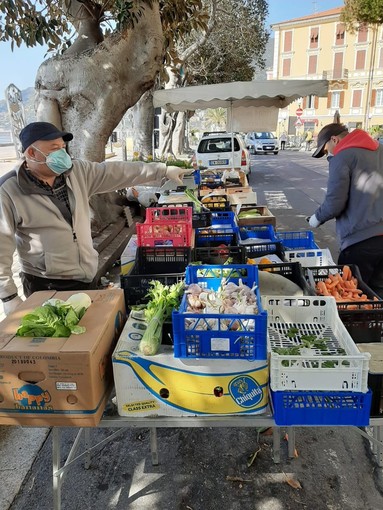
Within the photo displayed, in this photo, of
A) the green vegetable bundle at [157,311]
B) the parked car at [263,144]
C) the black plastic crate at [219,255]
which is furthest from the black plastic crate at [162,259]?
the parked car at [263,144]

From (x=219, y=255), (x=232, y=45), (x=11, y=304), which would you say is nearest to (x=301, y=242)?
(x=219, y=255)

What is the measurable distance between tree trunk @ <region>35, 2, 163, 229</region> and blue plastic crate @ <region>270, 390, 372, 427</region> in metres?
5.89

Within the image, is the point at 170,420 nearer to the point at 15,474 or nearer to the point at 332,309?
the point at 332,309

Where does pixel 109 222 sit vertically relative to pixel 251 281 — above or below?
below

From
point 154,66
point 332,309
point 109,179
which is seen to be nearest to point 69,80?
point 154,66

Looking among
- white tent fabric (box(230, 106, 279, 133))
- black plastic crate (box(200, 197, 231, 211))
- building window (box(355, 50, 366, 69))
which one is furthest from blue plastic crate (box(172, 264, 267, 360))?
building window (box(355, 50, 366, 69))

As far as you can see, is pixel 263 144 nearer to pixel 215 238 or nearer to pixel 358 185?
pixel 215 238

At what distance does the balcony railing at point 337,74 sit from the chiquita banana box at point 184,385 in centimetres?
5009

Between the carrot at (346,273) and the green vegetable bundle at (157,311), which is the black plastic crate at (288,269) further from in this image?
the green vegetable bundle at (157,311)

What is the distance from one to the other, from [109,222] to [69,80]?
295 centimetres

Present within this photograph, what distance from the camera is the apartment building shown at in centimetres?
4384

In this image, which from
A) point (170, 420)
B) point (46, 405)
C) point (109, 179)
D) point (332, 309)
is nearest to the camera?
point (46, 405)

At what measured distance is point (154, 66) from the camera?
6.70 m

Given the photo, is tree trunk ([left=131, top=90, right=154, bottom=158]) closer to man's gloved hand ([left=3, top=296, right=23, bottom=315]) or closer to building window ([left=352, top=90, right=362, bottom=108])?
man's gloved hand ([left=3, top=296, right=23, bottom=315])
